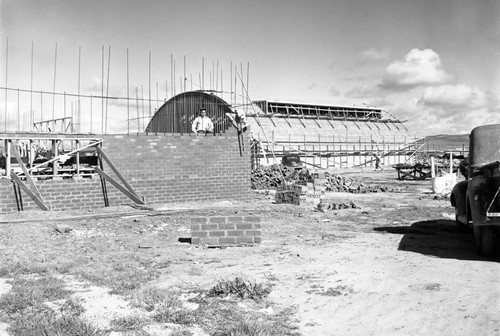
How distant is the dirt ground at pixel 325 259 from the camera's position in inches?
180

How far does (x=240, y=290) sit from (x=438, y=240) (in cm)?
491

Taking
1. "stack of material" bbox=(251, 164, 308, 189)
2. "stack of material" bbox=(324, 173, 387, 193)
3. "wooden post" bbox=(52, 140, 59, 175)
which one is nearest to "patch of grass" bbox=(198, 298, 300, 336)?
"wooden post" bbox=(52, 140, 59, 175)

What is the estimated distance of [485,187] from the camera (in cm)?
681

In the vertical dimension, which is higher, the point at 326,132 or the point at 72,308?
the point at 326,132

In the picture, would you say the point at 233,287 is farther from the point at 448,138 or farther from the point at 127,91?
the point at 448,138

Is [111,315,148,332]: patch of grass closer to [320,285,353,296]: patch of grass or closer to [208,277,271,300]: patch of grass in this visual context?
[208,277,271,300]: patch of grass

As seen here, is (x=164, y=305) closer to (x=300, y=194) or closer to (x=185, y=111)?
(x=300, y=194)

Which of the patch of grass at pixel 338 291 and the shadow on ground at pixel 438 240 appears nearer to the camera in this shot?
the patch of grass at pixel 338 291

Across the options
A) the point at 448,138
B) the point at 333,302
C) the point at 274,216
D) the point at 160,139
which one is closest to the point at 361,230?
the point at 274,216

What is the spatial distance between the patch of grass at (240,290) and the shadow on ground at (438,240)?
3.30m

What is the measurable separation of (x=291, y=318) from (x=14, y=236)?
19.9 feet

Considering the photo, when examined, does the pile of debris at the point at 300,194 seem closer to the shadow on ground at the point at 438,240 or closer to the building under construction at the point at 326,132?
the shadow on ground at the point at 438,240

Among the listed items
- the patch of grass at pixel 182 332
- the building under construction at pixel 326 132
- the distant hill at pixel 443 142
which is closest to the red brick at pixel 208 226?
the patch of grass at pixel 182 332

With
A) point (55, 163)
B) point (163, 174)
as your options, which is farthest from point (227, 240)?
point (55, 163)
